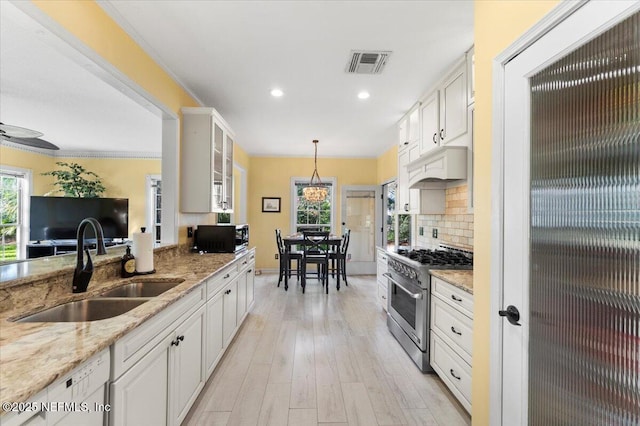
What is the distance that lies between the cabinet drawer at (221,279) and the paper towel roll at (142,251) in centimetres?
45

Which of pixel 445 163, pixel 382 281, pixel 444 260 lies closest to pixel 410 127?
pixel 445 163

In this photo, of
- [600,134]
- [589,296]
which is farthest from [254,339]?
[600,134]

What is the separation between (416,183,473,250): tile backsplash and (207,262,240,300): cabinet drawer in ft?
7.27

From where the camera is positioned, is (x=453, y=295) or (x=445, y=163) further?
(x=445, y=163)

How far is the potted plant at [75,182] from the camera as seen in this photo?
591 cm

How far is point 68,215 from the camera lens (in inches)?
217

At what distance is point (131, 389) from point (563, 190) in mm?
1853

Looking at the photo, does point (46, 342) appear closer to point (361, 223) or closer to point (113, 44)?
point (113, 44)

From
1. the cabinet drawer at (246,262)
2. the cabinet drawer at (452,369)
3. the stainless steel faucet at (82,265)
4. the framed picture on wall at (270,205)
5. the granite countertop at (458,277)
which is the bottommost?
the cabinet drawer at (452,369)

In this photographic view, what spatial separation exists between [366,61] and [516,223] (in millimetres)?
2030

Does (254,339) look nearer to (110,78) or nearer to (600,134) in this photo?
(110,78)

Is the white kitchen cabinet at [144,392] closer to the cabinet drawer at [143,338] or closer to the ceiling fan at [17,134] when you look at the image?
the cabinet drawer at [143,338]

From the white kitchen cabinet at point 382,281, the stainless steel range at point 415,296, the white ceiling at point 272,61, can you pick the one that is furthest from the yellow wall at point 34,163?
the stainless steel range at point 415,296

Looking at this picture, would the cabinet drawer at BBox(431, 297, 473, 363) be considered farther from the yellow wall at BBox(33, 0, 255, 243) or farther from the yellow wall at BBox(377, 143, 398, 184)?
the yellow wall at BBox(377, 143, 398, 184)
